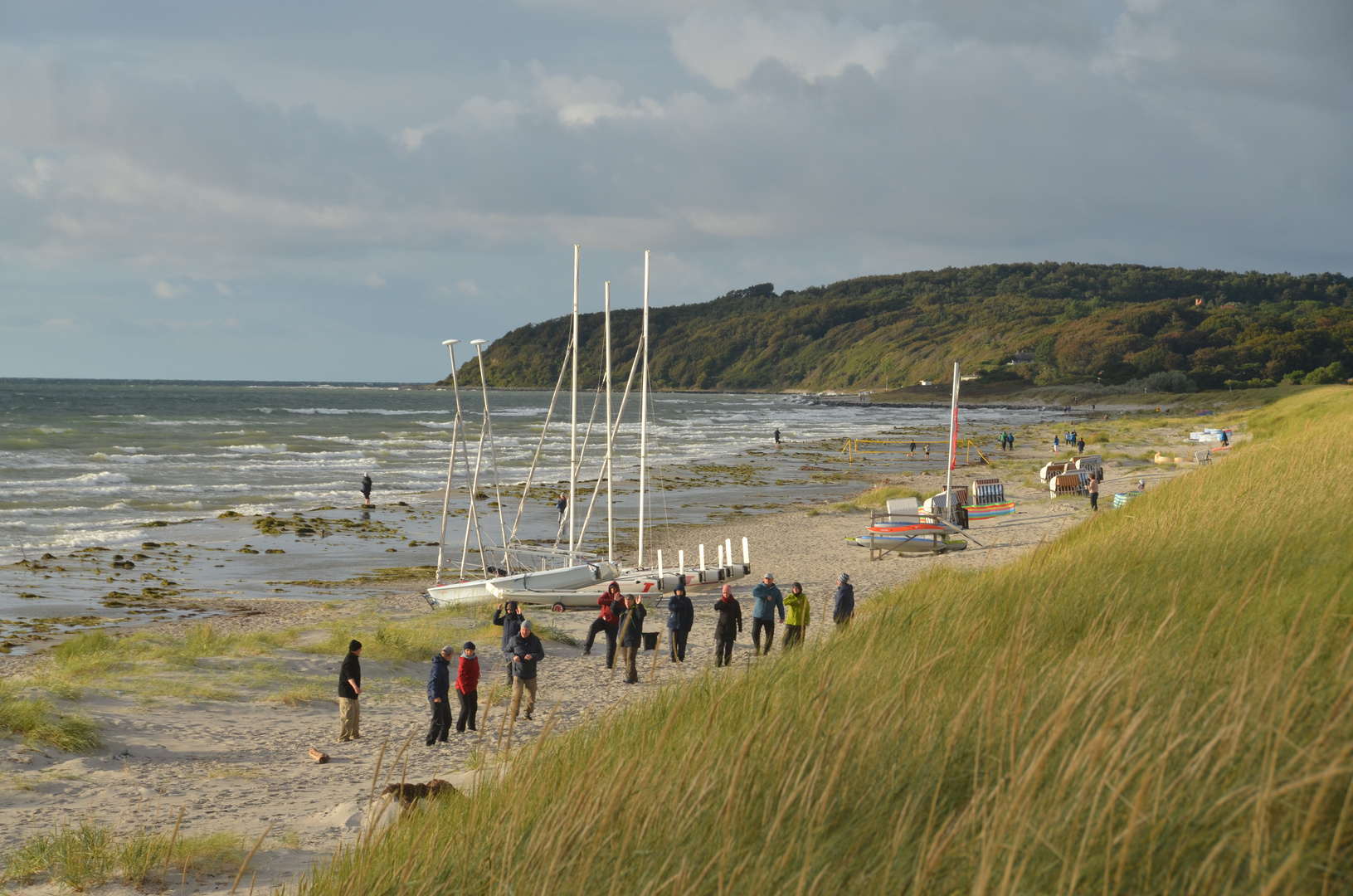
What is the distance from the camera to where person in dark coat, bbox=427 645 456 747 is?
36.1 feet

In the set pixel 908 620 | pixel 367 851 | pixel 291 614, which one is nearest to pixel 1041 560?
pixel 908 620

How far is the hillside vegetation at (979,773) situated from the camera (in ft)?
7.40

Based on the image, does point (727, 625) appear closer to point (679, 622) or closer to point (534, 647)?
point (679, 622)

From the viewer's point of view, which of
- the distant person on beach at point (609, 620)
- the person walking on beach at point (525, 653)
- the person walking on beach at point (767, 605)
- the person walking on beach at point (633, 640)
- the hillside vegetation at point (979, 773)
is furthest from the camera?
the distant person on beach at point (609, 620)

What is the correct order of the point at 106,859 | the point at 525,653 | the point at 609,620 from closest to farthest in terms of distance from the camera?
1. the point at 106,859
2. the point at 525,653
3. the point at 609,620

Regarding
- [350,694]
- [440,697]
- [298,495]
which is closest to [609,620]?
[440,697]

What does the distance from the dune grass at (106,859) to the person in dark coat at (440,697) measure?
142 inches

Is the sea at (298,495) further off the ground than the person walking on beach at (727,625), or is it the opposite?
the person walking on beach at (727,625)

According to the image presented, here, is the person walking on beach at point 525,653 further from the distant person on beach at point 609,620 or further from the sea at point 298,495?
the sea at point 298,495

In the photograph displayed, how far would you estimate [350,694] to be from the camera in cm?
1136

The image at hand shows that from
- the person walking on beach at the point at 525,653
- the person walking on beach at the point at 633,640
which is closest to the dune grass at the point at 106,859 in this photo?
the person walking on beach at the point at 525,653

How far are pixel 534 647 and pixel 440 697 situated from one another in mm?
1269

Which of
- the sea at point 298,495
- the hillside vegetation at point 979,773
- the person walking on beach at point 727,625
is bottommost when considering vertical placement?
the sea at point 298,495

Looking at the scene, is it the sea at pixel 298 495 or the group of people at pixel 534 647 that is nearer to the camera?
the group of people at pixel 534 647
